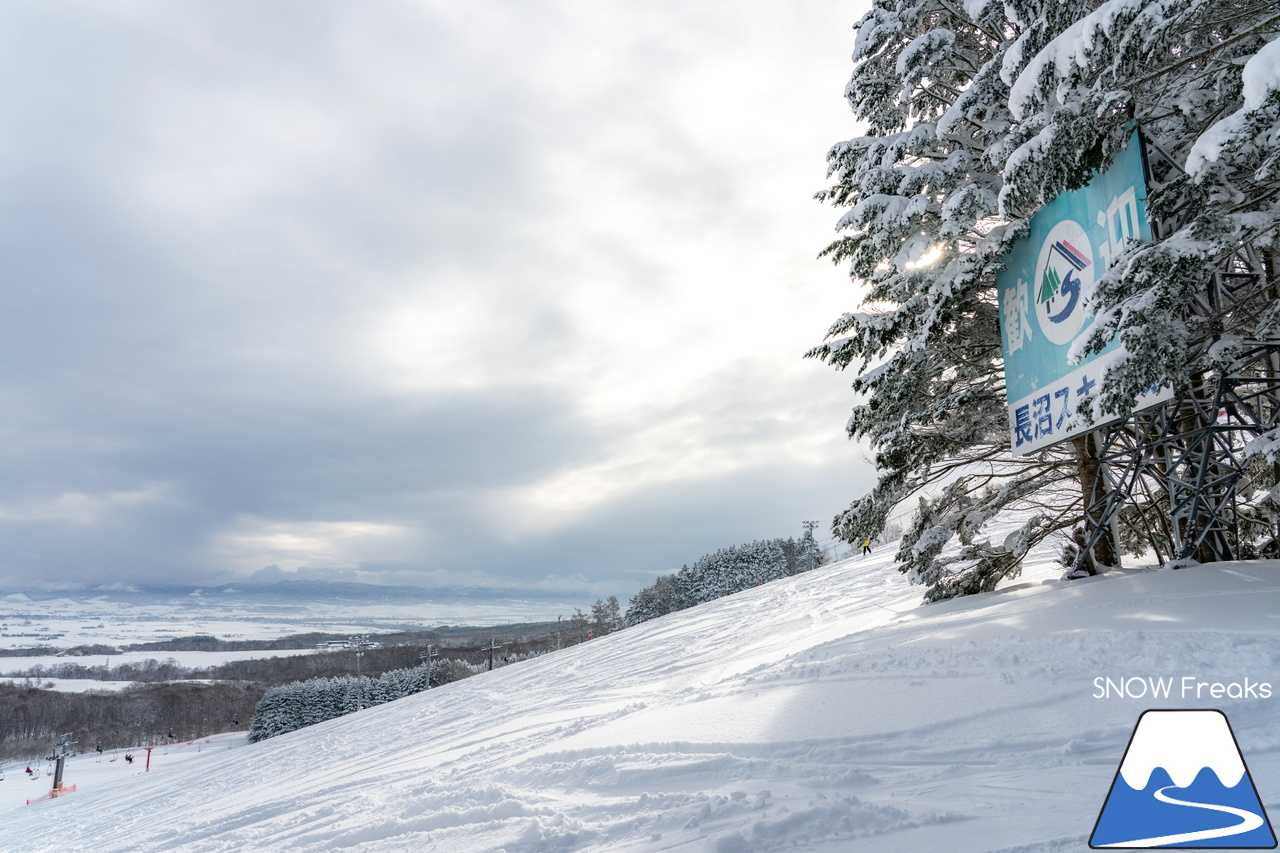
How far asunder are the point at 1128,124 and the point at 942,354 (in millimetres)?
3072

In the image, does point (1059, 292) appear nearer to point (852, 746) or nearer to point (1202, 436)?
point (1202, 436)

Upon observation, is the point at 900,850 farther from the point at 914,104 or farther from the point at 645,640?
the point at 645,640

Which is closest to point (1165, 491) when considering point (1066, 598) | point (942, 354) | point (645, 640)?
point (1066, 598)

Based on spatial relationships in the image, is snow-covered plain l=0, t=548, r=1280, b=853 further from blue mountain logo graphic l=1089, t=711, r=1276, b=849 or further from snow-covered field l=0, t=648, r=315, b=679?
snow-covered field l=0, t=648, r=315, b=679

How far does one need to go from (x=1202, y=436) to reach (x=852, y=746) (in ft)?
17.6

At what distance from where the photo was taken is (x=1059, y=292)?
716 centimetres

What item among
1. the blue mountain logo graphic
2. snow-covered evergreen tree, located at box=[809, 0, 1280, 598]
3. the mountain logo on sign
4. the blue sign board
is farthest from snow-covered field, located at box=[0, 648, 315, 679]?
the blue mountain logo graphic

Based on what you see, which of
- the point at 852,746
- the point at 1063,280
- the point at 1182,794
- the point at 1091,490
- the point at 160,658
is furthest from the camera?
the point at 160,658

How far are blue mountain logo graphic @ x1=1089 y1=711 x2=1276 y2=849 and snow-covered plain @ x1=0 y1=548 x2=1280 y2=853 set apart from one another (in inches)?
6.7

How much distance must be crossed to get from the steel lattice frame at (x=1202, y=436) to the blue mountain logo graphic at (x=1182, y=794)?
160 inches

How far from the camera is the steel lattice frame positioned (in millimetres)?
6027

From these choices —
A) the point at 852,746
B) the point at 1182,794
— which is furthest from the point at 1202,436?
the point at 1182,794

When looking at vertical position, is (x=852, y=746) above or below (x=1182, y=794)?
below

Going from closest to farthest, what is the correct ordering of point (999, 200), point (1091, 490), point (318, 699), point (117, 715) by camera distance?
point (999, 200), point (1091, 490), point (318, 699), point (117, 715)
